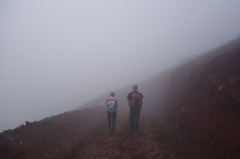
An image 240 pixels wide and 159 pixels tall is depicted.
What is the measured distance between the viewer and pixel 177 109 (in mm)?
14570

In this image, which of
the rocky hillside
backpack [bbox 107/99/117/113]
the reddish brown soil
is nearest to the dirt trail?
the reddish brown soil

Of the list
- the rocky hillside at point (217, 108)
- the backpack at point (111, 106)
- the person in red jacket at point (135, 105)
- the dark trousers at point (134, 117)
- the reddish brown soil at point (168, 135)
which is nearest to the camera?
the rocky hillside at point (217, 108)

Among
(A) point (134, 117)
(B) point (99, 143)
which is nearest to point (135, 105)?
(A) point (134, 117)

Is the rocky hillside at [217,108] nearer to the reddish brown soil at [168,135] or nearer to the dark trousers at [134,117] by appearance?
the reddish brown soil at [168,135]

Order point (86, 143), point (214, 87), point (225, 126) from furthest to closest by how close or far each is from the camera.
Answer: point (214, 87)
point (86, 143)
point (225, 126)

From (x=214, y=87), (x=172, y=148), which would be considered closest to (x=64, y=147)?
(x=172, y=148)

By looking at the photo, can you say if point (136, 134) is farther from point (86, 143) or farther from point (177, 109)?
point (177, 109)

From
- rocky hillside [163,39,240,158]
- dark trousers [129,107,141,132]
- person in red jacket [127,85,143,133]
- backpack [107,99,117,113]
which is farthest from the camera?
dark trousers [129,107,141,132]

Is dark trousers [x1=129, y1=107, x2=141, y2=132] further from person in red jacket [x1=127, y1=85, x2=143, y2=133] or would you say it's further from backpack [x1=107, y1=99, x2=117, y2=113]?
backpack [x1=107, y1=99, x2=117, y2=113]

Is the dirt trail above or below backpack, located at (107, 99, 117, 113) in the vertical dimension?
below

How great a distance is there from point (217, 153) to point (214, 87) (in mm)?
5751

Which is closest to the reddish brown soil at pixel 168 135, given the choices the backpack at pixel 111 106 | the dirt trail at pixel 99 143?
the dirt trail at pixel 99 143

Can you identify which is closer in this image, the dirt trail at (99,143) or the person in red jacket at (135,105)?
the dirt trail at (99,143)

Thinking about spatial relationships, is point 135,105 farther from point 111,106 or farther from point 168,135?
point 168,135
